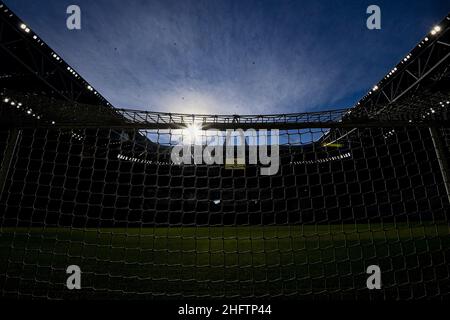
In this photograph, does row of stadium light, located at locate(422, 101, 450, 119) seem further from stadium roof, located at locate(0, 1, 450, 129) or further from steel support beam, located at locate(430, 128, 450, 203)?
steel support beam, located at locate(430, 128, 450, 203)

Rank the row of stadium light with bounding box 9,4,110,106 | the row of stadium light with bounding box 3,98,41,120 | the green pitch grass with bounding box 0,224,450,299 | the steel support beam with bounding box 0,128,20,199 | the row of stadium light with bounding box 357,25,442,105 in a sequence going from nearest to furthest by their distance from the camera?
the green pitch grass with bounding box 0,224,450,299 → the steel support beam with bounding box 0,128,20,199 → the row of stadium light with bounding box 3,98,41,120 → the row of stadium light with bounding box 357,25,442,105 → the row of stadium light with bounding box 9,4,110,106

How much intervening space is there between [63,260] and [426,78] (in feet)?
38.4

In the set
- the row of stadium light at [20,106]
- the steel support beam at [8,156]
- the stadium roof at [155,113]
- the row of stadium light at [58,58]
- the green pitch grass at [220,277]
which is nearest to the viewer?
the green pitch grass at [220,277]

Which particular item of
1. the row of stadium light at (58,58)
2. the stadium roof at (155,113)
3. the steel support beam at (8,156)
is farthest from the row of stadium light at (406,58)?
the row of stadium light at (58,58)

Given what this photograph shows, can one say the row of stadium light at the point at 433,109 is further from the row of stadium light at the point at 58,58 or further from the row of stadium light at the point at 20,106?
the row of stadium light at the point at 58,58

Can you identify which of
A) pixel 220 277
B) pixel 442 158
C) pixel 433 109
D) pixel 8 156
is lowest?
pixel 220 277

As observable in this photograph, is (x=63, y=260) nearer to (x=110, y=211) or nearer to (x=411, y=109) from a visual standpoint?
(x=411, y=109)

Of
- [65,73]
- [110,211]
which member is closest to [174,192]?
[110,211]

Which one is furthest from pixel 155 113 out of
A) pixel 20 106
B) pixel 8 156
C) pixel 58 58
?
pixel 58 58

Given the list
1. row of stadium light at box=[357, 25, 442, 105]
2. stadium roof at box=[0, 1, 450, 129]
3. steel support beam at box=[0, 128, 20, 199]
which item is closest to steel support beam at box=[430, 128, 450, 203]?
stadium roof at box=[0, 1, 450, 129]

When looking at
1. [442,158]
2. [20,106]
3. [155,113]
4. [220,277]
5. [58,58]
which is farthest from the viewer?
[58,58]

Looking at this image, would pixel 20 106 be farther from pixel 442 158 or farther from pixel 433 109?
pixel 433 109
